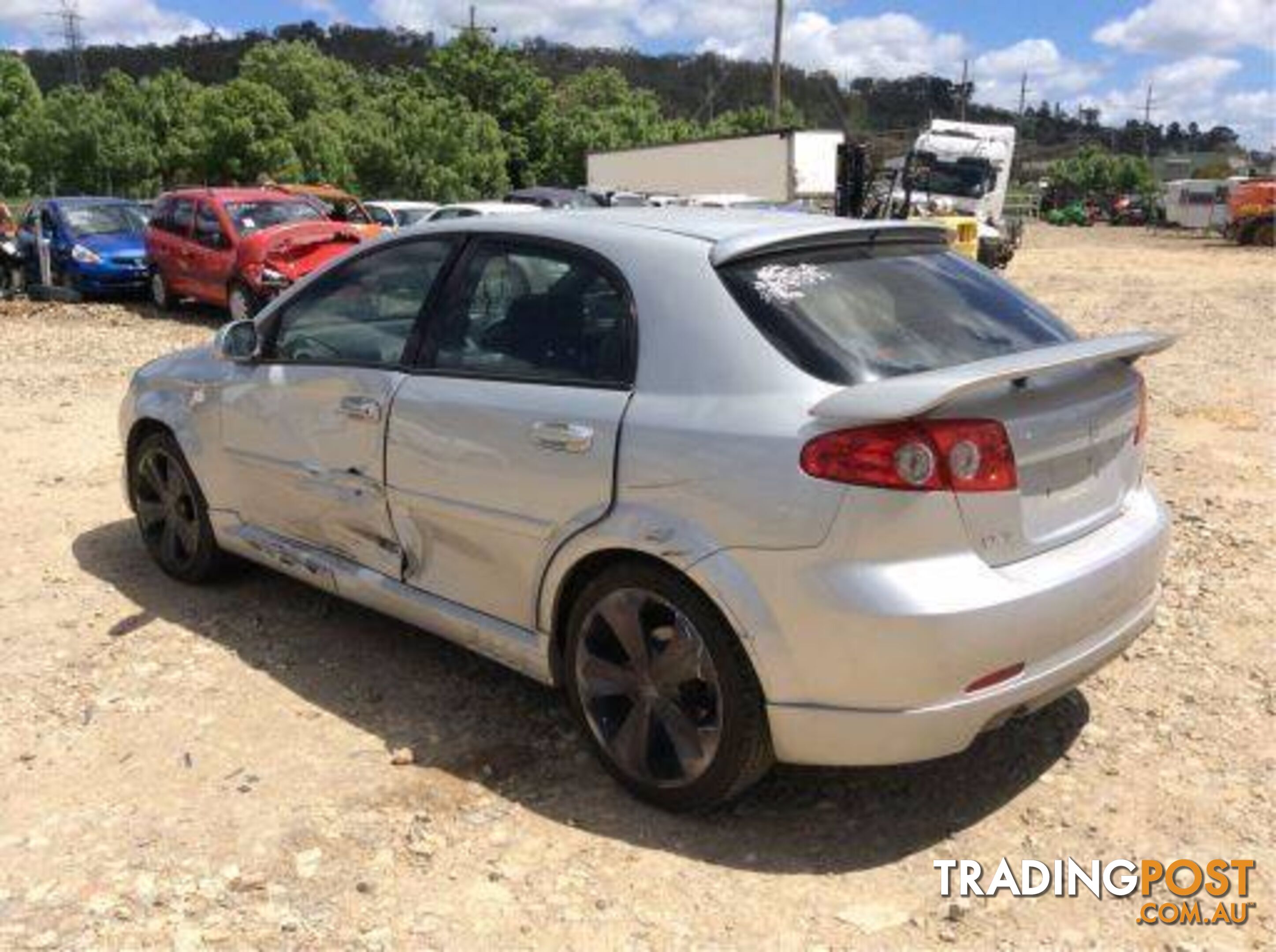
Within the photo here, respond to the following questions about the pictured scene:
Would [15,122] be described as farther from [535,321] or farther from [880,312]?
[880,312]

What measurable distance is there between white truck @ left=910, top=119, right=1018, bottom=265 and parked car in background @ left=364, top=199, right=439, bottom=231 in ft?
41.0

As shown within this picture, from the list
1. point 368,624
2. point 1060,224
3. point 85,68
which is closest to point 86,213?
point 368,624

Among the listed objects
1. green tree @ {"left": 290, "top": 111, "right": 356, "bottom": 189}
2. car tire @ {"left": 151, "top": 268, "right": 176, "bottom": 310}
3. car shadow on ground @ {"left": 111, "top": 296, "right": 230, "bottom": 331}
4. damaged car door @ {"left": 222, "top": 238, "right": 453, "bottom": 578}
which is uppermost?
green tree @ {"left": 290, "top": 111, "right": 356, "bottom": 189}

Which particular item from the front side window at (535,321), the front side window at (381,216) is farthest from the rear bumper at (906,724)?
the front side window at (381,216)

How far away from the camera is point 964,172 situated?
3086cm

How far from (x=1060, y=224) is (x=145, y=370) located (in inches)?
2574

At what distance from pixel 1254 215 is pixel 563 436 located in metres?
42.0

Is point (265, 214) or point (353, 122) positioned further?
point (353, 122)

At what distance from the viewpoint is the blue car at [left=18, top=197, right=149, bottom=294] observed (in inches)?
686

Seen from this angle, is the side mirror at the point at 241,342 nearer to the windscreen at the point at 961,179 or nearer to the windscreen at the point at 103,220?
the windscreen at the point at 103,220

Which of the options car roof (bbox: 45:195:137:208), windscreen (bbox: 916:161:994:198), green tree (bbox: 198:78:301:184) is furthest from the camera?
green tree (bbox: 198:78:301:184)

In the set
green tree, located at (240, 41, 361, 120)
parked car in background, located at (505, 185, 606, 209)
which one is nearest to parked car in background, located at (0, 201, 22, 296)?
parked car in background, located at (505, 185, 606, 209)

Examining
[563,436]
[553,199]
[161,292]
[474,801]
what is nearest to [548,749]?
[474,801]

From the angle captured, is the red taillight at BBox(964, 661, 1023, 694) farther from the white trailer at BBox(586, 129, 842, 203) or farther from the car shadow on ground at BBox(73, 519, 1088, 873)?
the white trailer at BBox(586, 129, 842, 203)
